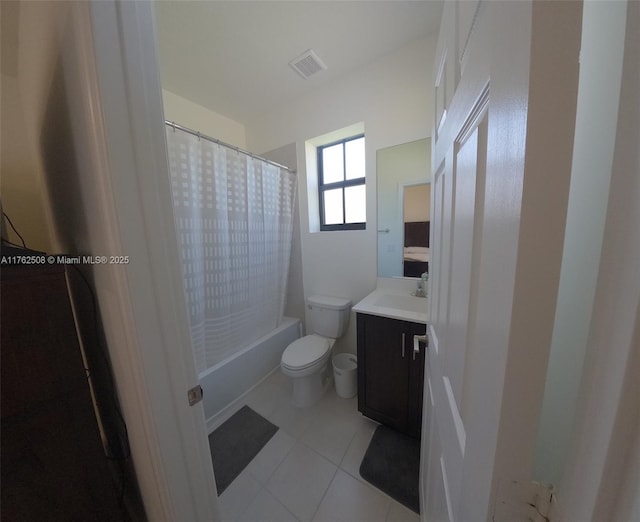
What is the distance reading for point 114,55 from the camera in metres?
0.47

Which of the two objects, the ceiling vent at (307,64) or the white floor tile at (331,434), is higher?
the ceiling vent at (307,64)

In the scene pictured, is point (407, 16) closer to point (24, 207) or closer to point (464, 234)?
point (464, 234)

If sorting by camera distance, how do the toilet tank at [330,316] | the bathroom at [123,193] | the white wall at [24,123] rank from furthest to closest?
the toilet tank at [330,316]
the white wall at [24,123]
the bathroom at [123,193]

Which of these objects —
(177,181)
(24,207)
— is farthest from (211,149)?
(24,207)

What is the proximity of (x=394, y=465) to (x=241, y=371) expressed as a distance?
123 cm

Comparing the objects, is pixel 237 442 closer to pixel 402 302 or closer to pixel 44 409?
pixel 44 409

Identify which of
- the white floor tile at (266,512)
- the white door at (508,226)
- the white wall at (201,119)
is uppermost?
the white wall at (201,119)

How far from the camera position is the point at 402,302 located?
1.62 metres

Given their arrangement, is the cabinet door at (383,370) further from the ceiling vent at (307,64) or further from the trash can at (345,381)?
the ceiling vent at (307,64)

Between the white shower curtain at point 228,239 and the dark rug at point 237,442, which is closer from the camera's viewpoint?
the dark rug at point 237,442

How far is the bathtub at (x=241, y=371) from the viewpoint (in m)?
1.57

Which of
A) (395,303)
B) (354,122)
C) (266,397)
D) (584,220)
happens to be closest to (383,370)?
(395,303)

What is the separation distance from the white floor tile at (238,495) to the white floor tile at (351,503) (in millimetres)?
371

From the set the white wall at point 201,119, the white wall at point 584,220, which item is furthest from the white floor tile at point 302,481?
the white wall at point 201,119
